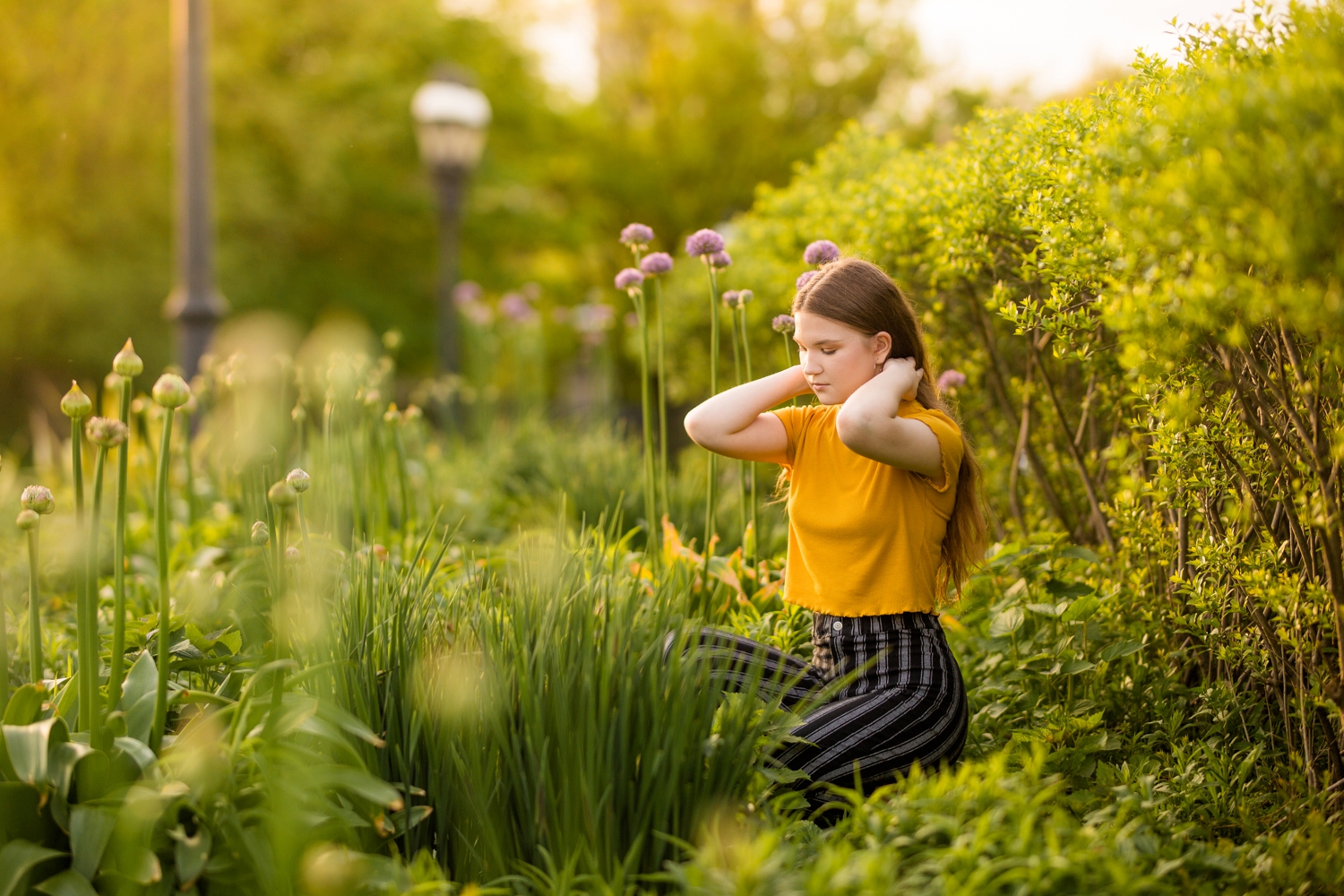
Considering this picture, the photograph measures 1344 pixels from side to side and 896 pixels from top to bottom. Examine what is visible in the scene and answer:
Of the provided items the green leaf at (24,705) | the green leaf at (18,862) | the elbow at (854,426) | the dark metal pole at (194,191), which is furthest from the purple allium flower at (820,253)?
the dark metal pole at (194,191)

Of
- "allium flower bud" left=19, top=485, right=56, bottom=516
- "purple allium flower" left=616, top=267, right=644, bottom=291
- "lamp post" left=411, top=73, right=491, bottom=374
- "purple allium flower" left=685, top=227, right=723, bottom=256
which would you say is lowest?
"allium flower bud" left=19, top=485, right=56, bottom=516

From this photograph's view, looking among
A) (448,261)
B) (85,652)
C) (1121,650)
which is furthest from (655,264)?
(448,261)

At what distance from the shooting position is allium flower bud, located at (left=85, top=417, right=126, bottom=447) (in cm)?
177

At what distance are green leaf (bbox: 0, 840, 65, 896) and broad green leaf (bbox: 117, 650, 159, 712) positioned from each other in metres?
0.36

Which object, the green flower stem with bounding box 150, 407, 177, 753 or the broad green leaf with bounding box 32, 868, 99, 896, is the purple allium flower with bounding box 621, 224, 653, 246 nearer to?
the green flower stem with bounding box 150, 407, 177, 753

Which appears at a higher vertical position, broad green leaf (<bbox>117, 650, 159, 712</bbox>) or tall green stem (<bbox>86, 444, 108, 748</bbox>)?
tall green stem (<bbox>86, 444, 108, 748</bbox>)

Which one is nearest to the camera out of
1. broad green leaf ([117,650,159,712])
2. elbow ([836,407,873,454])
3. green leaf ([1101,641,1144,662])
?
broad green leaf ([117,650,159,712])

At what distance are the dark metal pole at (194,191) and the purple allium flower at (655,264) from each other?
4263 millimetres

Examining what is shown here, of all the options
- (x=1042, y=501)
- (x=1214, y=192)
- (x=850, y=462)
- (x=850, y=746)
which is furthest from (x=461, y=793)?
(x=1042, y=501)

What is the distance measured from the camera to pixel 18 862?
1.75 meters

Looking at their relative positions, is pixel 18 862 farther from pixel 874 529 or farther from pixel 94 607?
pixel 874 529

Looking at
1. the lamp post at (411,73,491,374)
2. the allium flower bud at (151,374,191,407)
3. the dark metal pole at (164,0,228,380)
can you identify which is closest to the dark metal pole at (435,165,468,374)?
the lamp post at (411,73,491,374)

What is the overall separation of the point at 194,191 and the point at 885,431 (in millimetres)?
5630

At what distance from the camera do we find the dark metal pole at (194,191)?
6332mm
